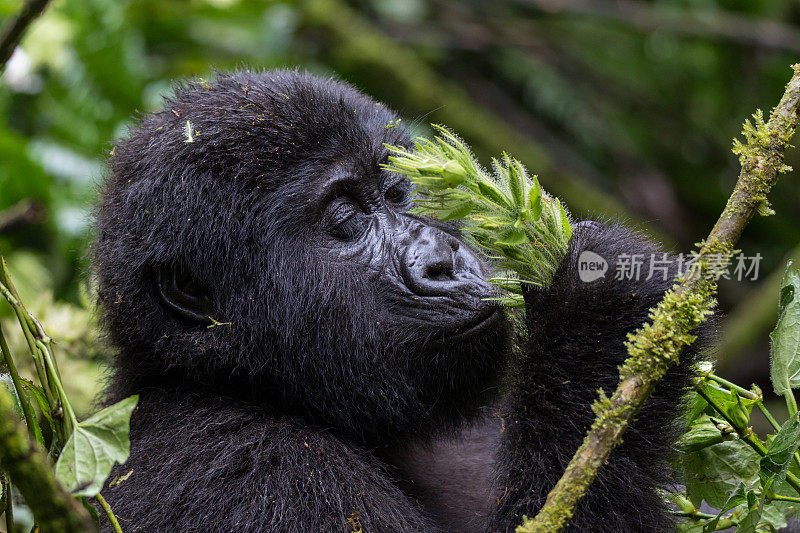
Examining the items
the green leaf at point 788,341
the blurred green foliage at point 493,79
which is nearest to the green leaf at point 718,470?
the green leaf at point 788,341

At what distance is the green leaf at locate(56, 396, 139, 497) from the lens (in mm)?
1321

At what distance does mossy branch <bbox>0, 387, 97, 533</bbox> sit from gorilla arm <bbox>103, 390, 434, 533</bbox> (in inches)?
28.5

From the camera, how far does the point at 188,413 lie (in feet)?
7.00

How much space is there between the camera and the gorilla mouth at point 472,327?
6.91 feet

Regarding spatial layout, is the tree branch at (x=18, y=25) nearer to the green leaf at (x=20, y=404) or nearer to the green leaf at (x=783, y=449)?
the green leaf at (x=20, y=404)

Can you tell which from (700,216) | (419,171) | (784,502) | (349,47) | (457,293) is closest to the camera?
(419,171)

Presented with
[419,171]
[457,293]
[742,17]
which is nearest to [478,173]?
[419,171]

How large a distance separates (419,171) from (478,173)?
0.49ft

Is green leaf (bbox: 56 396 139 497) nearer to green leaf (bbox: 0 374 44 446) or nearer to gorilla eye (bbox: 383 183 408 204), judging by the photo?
green leaf (bbox: 0 374 44 446)

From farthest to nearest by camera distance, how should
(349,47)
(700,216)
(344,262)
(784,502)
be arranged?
(700,216)
(349,47)
(344,262)
(784,502)

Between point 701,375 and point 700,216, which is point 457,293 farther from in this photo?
point 700,216

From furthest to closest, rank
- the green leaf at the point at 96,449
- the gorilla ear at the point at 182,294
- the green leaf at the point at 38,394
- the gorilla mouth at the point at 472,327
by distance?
the gorilla ear at the point at 182,294
the gorilla mouth at the point at 472,327
the green leaf at the point at 38,394
the green leaf at the point at 96,449

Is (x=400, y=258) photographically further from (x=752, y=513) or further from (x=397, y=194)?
(x=752, y=513)

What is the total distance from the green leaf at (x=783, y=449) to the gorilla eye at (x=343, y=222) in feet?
4.07
